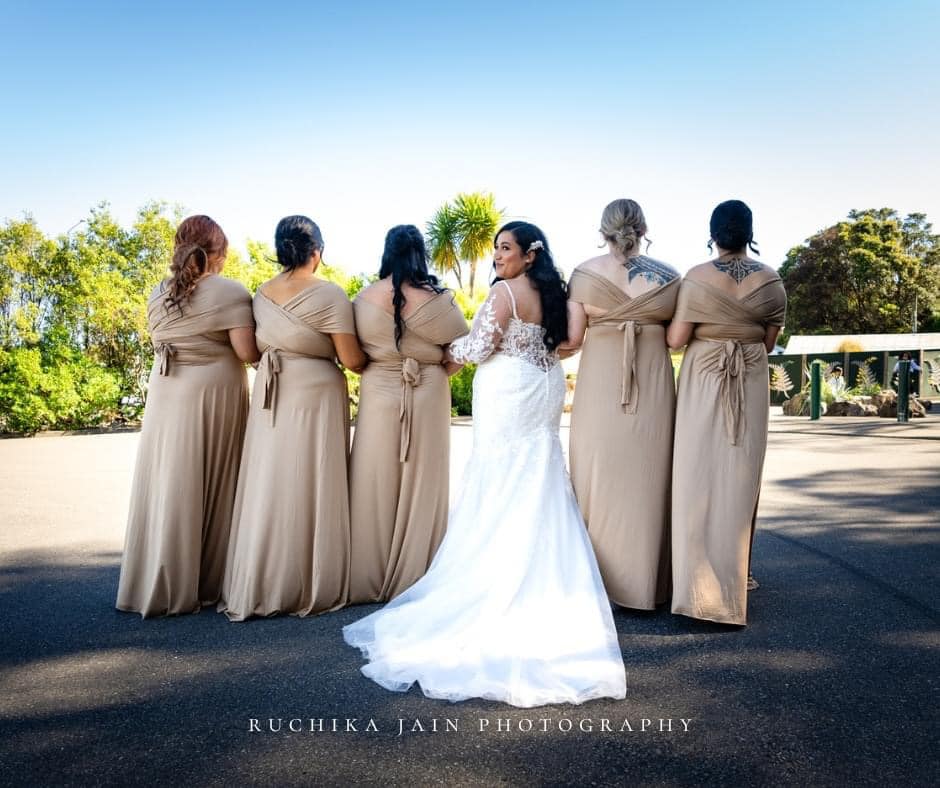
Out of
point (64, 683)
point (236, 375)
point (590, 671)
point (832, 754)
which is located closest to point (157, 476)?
point (236, 375)

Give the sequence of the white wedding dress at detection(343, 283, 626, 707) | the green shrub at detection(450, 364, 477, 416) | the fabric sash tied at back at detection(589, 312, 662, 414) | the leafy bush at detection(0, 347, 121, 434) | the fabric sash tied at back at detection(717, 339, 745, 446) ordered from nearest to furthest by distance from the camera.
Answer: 1. the white wedding dress at detection(343, 283, 626, 707)
2. the fabric sash tied at back at detection(717, 339, 745, 446)
3. the fabric sash tied at back at detection(589, 312, 662, 414)
4. the leafy bush at detection(0, 347, 121, 434)
5. the green shrub at detection(450, 364, 477, 416)

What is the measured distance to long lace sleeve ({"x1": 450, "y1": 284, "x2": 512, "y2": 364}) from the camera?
4.22 m

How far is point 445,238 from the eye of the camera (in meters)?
31.4

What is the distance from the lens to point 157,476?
4.50m

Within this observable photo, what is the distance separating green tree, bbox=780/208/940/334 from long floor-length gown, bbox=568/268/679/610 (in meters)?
49.8

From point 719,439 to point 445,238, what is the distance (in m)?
28.2

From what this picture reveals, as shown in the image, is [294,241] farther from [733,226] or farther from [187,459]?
[733,226]

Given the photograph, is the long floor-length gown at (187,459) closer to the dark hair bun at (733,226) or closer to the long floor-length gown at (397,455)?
the long floor-length gown at (397,455)

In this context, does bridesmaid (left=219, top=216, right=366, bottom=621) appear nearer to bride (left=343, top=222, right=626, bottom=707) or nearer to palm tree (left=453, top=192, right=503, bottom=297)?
bride (left=343, top=222, right=626, bottom=707)

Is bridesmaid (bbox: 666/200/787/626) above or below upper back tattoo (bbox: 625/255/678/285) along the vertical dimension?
below

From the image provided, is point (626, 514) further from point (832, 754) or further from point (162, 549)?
point (162, 549)

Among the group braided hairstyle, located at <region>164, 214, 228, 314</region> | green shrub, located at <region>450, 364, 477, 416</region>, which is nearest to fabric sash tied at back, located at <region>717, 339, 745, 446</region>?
braided hairstyle, located at <region>164, 214, 228, 314</region>

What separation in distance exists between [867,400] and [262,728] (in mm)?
21979

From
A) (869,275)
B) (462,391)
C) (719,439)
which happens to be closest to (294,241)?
(719,439)
